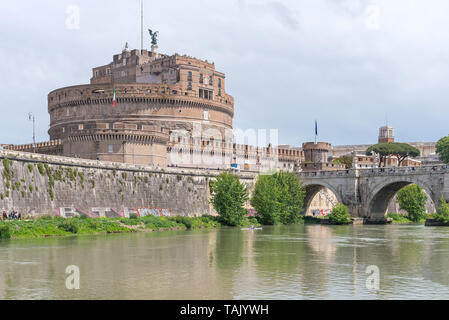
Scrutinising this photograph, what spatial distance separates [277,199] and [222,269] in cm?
3844

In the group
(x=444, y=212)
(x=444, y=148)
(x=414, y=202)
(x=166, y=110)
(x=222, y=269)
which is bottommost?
(x=222, y=269)

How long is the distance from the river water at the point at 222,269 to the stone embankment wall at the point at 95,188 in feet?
23.6

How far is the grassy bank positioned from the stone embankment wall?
1964mm

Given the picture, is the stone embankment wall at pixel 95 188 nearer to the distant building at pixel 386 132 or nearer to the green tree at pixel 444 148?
the green tree at pixel 444 148

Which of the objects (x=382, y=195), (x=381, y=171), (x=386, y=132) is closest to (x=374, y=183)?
(x=381, y=171)

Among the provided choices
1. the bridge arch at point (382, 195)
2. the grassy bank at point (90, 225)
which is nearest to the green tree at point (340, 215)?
Result: the bridge arch at point (382, 195)

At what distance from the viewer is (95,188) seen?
53344mm

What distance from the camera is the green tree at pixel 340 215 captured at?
68312 millimetres

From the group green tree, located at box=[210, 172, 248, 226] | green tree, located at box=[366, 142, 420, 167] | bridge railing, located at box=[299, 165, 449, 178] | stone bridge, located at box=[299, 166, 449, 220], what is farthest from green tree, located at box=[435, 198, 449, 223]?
green tree, located at box=[366, 142, 420, 167]

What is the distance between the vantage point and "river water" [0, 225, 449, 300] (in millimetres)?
20672

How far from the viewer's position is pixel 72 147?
68.2 metres

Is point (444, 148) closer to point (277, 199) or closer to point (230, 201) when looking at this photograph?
point (277, 199)

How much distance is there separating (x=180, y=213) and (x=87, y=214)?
12.6 metres

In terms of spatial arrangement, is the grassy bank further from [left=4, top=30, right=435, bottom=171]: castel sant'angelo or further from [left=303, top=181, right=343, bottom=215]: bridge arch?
[left=303, top=181, right=343, bottom=215]: bridge arch
